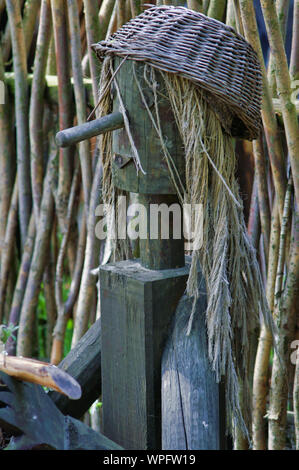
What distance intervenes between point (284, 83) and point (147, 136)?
1.64 ft

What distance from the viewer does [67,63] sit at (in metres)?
1.97

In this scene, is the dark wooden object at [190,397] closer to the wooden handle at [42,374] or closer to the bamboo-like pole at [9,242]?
the wooden handle at [42,374]

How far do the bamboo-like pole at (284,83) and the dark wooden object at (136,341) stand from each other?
1.52ft

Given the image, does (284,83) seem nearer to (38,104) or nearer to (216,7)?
(216,7)

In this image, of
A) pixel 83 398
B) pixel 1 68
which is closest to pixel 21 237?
pixel 1 68

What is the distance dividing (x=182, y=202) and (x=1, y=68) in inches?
50.0

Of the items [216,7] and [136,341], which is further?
[216,7]

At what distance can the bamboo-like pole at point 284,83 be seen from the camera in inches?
54.8

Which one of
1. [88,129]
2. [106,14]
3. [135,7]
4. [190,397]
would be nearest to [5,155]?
[106,14]

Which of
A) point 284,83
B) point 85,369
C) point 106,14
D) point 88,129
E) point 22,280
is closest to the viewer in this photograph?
point 88,129

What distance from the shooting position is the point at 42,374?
0.93m

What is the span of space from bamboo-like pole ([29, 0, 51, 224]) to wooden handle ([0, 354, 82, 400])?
46.4 inches

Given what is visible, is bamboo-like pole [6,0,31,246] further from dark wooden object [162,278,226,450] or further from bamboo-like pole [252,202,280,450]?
dark wooden object [162,278,226,450]

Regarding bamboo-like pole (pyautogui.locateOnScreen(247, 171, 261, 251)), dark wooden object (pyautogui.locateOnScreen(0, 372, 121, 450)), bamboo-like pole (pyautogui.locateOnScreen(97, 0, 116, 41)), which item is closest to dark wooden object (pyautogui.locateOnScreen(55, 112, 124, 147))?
dark wooden object (pyautogui.locateOnScreen(0, 372, 121, 450))
